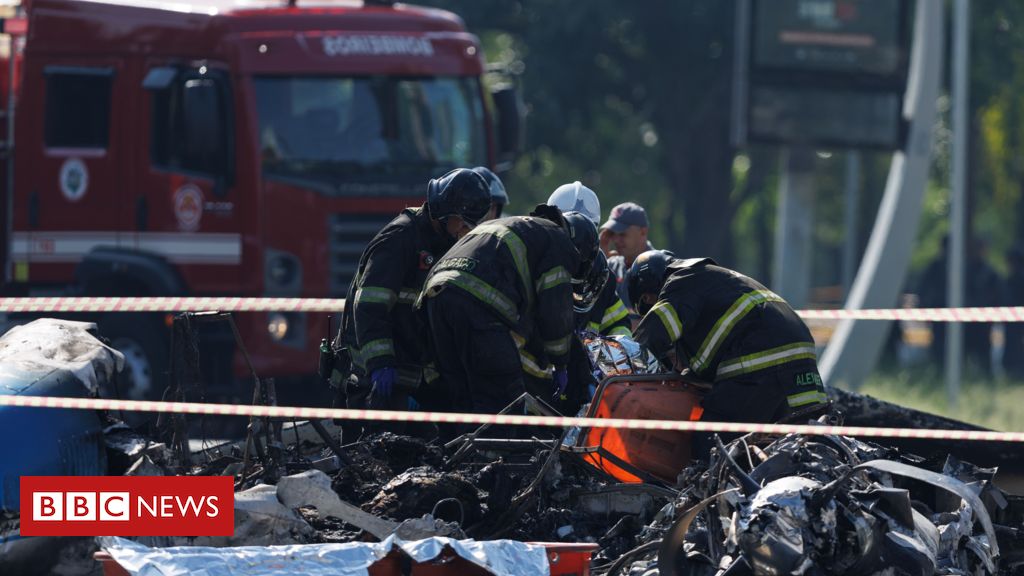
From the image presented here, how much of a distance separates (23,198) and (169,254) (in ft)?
3.81

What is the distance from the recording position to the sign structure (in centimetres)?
1758

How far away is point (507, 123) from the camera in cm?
1422

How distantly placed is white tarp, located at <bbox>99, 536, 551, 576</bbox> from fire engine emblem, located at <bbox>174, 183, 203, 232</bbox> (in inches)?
307

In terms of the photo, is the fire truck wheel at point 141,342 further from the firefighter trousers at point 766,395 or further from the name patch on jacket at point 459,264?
the firefighter trousers at point 766,395

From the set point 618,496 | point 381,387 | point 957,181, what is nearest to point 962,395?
point 957,181

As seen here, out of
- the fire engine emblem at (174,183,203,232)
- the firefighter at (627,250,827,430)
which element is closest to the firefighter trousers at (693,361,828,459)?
the firefighter at (627,250,827,430)

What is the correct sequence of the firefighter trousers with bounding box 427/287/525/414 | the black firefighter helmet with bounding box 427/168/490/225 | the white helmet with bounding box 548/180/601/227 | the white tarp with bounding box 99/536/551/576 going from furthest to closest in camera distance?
the white helmet with bounding box 548/180/601/227, the black firefighter helmet with bounding box 427/168/490/225, the firefighter trousers with bounding box 427/287/525/414, the white tarp with bounding box 99/536/551/576

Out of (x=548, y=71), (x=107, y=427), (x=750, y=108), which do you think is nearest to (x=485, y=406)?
(x=107, y=427)

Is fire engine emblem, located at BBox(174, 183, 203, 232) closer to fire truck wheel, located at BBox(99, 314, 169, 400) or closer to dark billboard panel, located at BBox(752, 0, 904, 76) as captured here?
fire truck wheel, located at BBox(99, 314, 169, 400)

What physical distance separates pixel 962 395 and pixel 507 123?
239 inches

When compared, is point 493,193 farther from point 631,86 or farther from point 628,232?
point 631,86

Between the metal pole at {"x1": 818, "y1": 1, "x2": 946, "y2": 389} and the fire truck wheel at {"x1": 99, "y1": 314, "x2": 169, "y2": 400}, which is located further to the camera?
the metal pole at {"x1": 818, "y1": 1, "x2": 946, "y2": 389}

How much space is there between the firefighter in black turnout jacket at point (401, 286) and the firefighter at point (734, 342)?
1.07 meters

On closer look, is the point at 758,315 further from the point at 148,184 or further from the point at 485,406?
the point at 148,184
